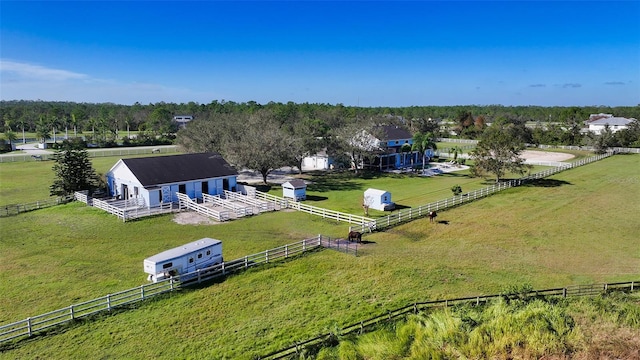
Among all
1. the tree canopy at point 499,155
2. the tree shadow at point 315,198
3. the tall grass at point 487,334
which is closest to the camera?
the tall grass at point 487,334

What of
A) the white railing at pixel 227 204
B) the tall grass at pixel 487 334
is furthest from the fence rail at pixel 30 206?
the tall grass at pixel 487 334

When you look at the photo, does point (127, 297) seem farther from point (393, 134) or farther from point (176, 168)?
point (393, 134)

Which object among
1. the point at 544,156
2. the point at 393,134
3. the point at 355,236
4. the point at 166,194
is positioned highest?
the point at 393,134

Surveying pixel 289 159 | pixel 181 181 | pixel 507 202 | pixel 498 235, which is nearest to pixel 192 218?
pixel 181 181

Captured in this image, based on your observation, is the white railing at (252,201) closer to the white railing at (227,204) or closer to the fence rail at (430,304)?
the white railing at (227,204)

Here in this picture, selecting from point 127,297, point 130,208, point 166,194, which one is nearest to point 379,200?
point 166,194

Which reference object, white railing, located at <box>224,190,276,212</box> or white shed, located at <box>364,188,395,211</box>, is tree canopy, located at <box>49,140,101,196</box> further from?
white shed, located at <box>364,188,395,211</box>
